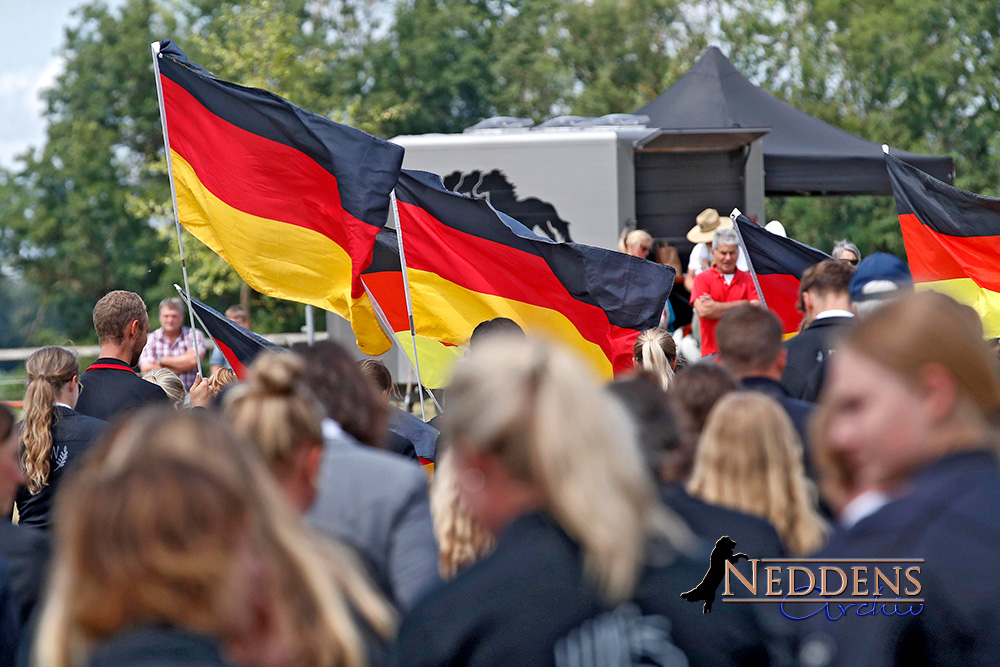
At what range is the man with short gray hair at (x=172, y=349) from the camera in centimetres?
1016

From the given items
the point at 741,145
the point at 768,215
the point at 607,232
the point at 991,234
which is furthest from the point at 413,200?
the point at 768,215

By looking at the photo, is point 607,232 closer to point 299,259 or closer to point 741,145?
point 741,145

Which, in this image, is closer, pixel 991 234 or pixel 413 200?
pixel 413 200

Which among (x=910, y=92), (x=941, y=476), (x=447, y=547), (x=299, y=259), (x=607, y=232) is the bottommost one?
(x=447, y=547)

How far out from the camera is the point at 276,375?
2.85 metres

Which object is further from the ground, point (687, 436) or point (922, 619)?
point (687, 436)

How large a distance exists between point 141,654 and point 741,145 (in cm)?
1150

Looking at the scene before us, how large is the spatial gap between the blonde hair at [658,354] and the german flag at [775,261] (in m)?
1.56

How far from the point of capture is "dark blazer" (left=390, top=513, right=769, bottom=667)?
2.07 m

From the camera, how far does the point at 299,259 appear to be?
6.94m

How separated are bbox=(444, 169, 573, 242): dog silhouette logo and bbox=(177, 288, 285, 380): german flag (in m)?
5.97

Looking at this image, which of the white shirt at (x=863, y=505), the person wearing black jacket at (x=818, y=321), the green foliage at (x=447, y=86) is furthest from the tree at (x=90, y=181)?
the white shirt at (x=863, y=505)

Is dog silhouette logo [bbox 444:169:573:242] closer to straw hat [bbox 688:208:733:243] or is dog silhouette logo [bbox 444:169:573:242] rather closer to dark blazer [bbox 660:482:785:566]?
straw hat [bbox 688:208:733:243]

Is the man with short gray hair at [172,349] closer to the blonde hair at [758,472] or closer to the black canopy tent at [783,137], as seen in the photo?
the black canopy tent at [783,137]
